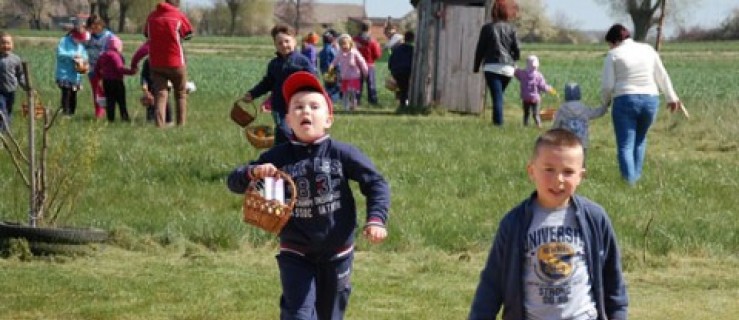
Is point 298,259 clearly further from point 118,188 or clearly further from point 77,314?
point 118,188

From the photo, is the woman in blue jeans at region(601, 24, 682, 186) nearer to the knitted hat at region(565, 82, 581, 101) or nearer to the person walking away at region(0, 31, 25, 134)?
the knitted hat at region(565, 82, 581, 101)

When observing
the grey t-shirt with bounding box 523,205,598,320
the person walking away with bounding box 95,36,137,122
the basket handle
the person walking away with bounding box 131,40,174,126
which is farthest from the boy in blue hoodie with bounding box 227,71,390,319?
the person walking away with bounding box 95,36,137,122

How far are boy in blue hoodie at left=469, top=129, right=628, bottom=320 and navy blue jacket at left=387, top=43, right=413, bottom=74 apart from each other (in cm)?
1876

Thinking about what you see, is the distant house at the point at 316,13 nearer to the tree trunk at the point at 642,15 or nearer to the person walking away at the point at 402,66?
the tree trunk at the point at 642,15

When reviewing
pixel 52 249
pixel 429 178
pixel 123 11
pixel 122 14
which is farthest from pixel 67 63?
pixel 122 14

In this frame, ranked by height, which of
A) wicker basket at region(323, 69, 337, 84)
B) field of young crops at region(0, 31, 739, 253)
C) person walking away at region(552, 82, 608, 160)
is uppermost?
person walking away at region(552, 82, 608, 160)

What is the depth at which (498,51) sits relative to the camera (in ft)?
59.6

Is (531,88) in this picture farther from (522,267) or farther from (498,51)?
(522,267)

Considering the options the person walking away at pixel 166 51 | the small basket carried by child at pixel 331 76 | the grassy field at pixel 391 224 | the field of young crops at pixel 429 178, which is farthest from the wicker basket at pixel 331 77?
the person walking away at pixel 166 51

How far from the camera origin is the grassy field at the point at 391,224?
7723 millimetres

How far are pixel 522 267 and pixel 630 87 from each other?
809cm

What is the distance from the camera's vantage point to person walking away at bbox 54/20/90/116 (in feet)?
63.9

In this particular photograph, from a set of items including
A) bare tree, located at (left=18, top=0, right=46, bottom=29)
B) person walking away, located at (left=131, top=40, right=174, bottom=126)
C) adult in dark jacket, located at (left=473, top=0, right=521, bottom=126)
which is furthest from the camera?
bare tree, located at (left=18, top=0, right=46, bottom=29)

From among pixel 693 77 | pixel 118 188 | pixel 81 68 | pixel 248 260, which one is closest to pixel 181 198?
pixel 118 188
